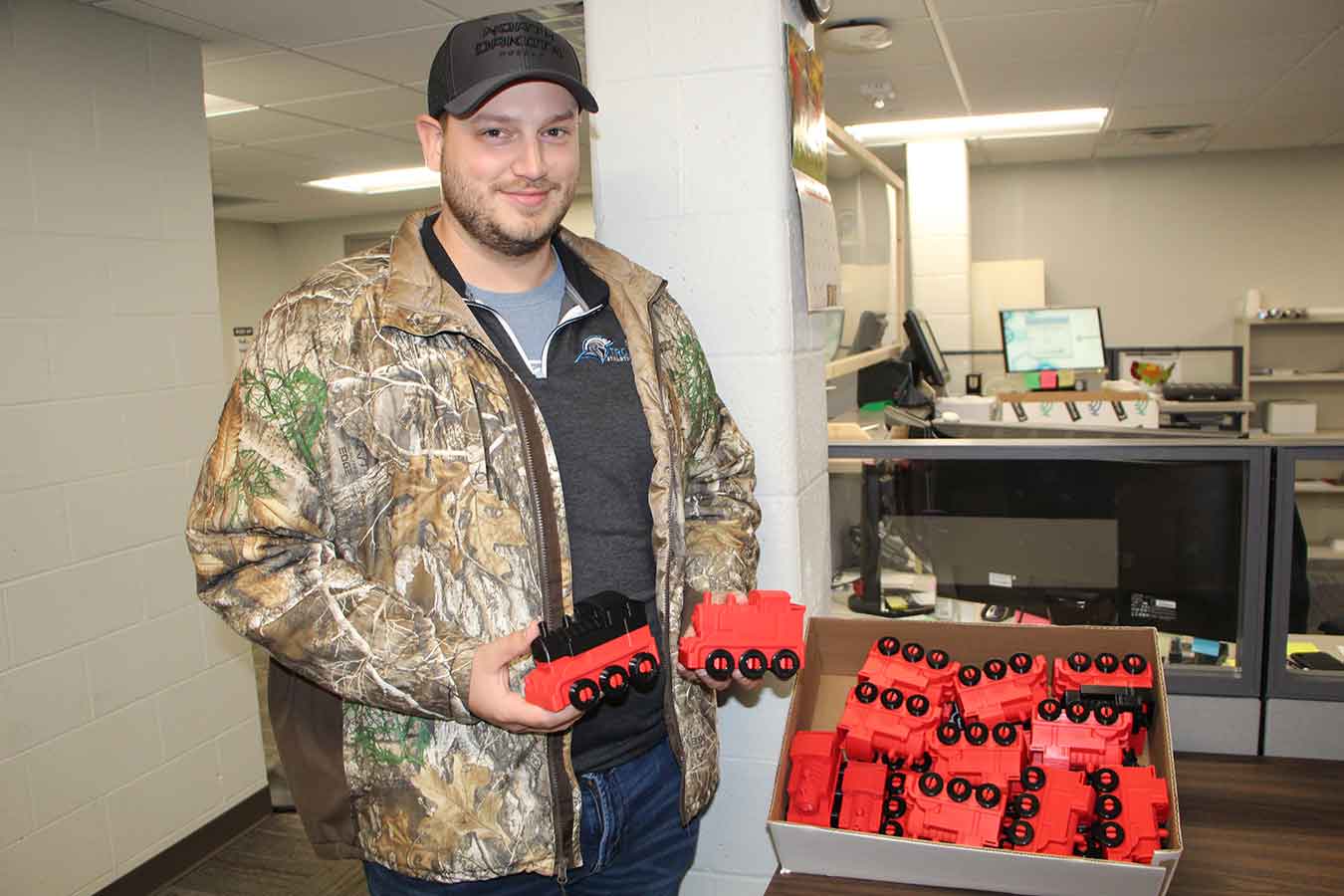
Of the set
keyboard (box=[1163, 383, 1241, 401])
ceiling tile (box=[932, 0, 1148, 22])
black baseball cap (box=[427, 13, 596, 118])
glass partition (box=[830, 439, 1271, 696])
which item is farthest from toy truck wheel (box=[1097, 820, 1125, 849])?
Result: keyboard (box=[1163, 383, 1241, 401])

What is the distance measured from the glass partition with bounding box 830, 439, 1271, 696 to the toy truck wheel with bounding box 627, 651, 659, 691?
0.94 meters

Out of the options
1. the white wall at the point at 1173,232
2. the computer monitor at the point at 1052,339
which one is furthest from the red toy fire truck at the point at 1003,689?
the white wall at the point at 1173,232

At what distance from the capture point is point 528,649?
1127 millimetres

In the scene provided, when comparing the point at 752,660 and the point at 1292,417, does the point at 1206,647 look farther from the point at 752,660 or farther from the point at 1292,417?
the point at 1292,417

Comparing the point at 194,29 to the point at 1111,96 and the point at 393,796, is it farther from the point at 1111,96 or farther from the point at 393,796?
the point at 1111,96

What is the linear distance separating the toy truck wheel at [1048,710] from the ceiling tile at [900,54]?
2.91 meters

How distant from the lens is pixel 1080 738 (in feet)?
4.47

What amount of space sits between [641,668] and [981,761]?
20.8 inches

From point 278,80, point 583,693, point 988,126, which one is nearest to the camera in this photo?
point 583,693

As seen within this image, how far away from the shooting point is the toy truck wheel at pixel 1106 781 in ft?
4.19

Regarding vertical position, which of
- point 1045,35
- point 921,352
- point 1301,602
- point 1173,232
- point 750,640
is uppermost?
point 1045,35

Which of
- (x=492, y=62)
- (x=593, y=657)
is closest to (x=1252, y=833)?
(x=593, y=657)

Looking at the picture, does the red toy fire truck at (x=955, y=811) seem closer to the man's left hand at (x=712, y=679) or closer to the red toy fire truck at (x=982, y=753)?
the red toy fire truck at (x=982, y=753)

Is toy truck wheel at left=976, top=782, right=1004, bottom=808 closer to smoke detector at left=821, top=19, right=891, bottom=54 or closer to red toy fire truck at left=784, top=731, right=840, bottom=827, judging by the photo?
red toy fire truck at left=784, top=731, right=840, bottom=827
